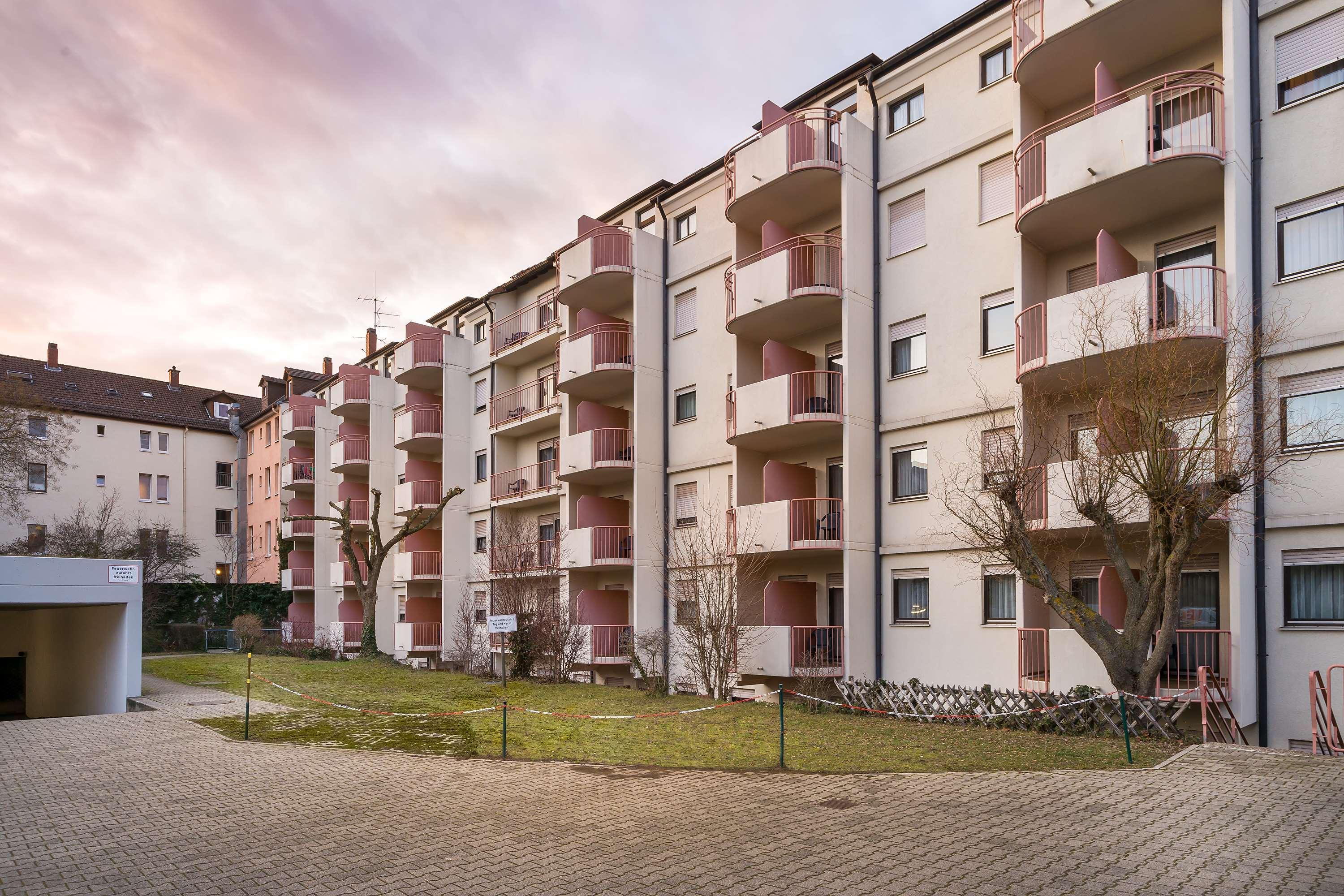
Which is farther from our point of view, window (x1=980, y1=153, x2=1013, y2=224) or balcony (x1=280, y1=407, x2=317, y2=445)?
balcony (x1=280, y1=407, x2=317, y2=445)

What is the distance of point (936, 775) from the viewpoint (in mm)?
11367

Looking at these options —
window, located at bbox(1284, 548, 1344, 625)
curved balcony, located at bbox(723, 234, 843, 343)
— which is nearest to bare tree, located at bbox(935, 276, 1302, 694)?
window, located at bbox(1284, 548, 1344, 625)

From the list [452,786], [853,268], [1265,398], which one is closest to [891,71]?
[853,268]

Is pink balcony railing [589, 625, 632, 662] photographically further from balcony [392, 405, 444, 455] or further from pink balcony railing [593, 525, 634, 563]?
balcony [392, 405, 444, 455]

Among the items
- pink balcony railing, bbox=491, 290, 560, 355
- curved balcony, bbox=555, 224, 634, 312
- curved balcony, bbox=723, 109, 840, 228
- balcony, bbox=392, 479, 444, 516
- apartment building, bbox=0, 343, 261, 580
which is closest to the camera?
curved balcony, bbox=723, 109, 840, 228

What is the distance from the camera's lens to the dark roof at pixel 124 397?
184ft

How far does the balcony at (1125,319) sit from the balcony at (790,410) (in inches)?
188

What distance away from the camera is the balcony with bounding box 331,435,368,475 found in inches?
1654

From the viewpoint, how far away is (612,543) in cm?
2666

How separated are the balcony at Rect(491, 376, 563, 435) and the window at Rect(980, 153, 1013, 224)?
15552 mm

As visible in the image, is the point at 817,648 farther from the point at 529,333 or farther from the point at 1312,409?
the point at 529,333

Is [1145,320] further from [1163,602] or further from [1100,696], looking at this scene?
[1100,696]

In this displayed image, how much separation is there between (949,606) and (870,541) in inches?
85.3

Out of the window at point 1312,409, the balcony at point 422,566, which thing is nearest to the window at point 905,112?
the window at point 1312,409
